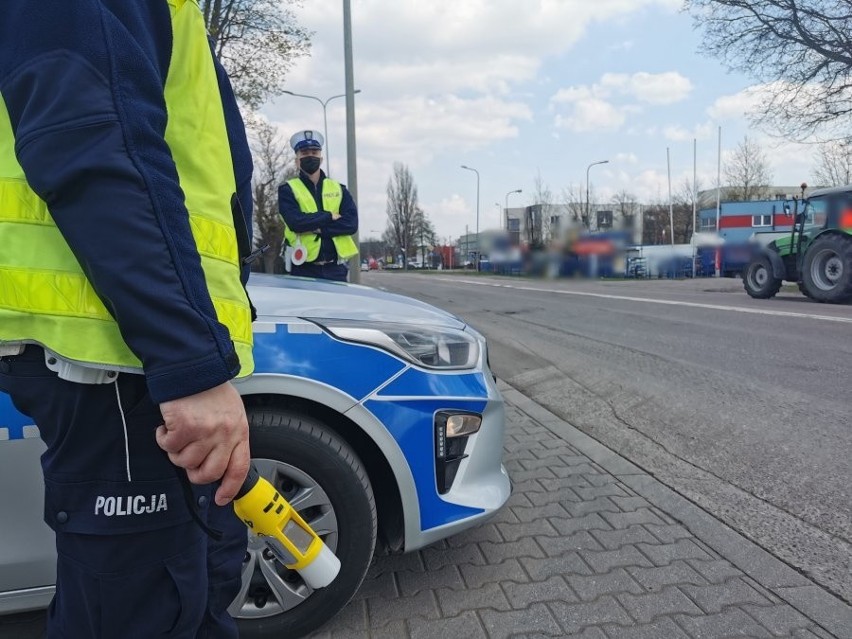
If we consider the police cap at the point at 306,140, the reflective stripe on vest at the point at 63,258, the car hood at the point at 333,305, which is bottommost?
the car hood at the point at 333,305

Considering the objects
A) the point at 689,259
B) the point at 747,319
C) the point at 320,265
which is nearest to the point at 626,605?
the point at 320,265

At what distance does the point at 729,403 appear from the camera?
5062mm

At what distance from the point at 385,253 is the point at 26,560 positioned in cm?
9364

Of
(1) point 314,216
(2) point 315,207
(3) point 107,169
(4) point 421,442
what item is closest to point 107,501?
(3) point 107,169

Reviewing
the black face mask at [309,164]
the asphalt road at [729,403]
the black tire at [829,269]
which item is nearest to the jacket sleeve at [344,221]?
the black face mask at [309,164]

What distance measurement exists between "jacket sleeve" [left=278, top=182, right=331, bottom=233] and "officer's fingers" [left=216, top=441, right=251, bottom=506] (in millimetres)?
4181

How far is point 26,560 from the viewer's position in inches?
73.5

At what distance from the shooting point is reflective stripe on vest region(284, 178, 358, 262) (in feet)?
17.2

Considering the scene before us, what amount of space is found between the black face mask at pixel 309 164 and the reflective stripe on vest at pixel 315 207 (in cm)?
11

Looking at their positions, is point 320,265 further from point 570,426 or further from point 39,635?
point 39,635

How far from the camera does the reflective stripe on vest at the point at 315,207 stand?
5.23 metres

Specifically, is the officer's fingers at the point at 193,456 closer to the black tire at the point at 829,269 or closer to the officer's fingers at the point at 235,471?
the officer's fingers at the point at 235,471

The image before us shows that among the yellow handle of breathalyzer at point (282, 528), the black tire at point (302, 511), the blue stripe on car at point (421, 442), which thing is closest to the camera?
the yellow handle of breathalyzer at point (282, 528)

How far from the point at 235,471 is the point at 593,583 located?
1861mm
